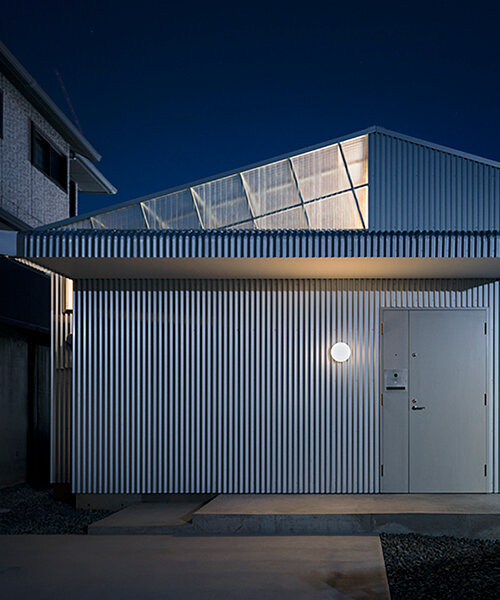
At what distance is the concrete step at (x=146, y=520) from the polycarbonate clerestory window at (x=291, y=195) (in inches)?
148

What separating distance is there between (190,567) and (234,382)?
2.96m

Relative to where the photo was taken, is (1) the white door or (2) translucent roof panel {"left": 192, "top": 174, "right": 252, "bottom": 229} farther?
(2) translucent roof panel {"left": 192, "top": 174, "right": 252, "bottom": 229}

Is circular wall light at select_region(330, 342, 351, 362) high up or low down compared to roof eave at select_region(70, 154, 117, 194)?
down

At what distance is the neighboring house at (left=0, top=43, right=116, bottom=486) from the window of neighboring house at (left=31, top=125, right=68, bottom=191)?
23 mm

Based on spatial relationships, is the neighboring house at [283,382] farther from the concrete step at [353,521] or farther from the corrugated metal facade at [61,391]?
the concrete step at [353,521]

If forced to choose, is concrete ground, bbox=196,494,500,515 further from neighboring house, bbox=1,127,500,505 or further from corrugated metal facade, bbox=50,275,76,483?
corrugated metal facade, bbox=50,275,76,483

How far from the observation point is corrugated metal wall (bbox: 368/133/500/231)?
911 cm

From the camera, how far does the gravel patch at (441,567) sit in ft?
16.7

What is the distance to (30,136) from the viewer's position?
13547mm

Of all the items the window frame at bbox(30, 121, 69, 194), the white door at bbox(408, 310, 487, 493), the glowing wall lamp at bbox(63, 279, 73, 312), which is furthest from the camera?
the window frame at bbox(30, 121, 69, 194)

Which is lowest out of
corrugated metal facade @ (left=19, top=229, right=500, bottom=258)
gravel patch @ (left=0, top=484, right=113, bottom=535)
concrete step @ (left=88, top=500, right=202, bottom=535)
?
gravel patch @ (left=0, top=484, right=113, bottom=535)

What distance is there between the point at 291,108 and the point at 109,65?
13.3 meters

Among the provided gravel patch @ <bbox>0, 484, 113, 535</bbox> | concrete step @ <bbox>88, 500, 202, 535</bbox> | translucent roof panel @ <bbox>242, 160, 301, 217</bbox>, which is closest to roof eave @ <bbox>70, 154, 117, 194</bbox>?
translucent roof panel @ <bbox>242, 160, 301, 217</bbox>

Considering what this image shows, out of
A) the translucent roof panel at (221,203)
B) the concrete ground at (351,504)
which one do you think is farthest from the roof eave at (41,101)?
the concrete ground at (351,504)
